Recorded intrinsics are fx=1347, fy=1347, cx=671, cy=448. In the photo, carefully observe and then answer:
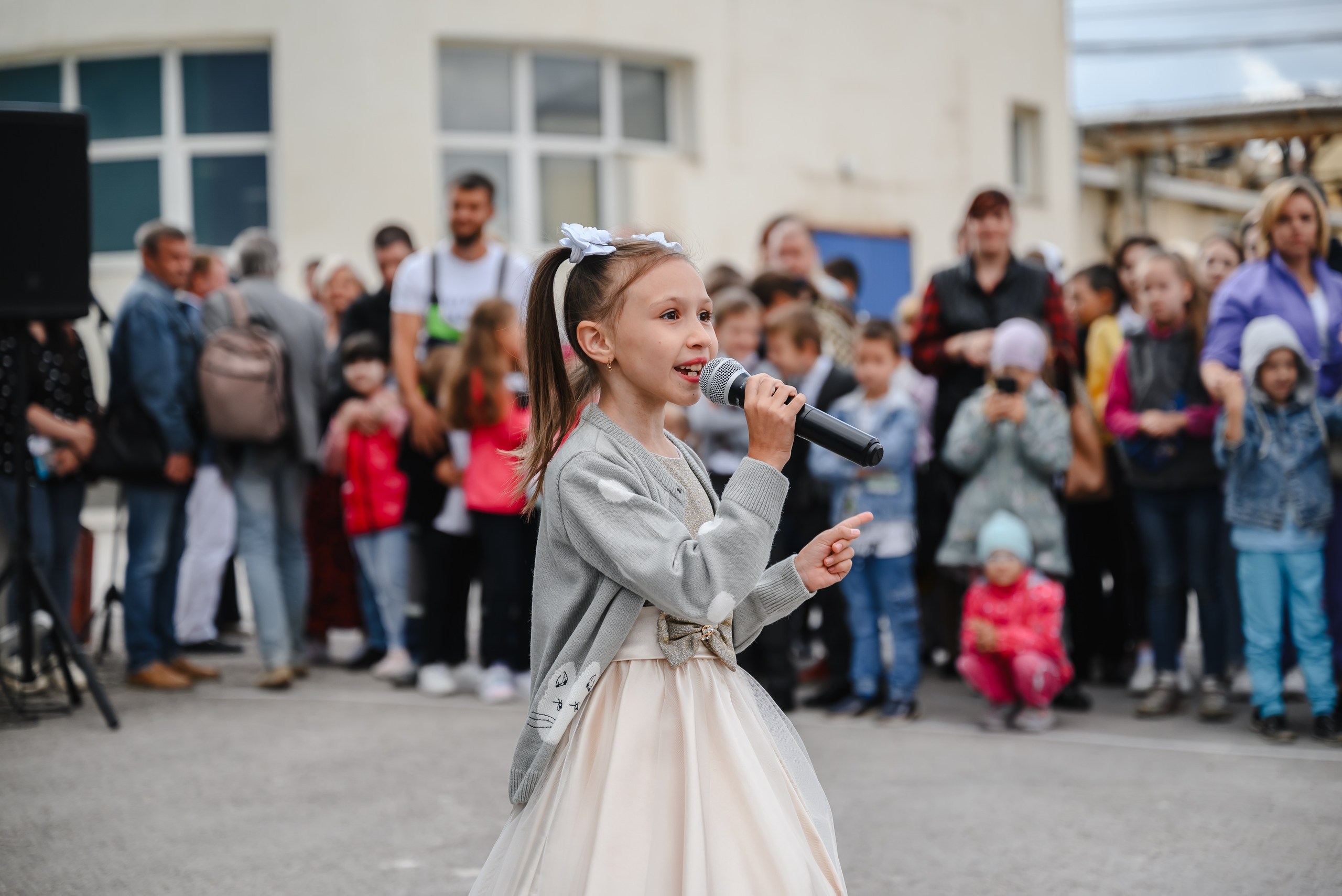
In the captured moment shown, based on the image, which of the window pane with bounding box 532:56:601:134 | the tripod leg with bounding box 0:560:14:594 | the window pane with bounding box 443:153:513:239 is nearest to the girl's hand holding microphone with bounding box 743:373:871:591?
the tripod leg with bounding box 0:560:14:594

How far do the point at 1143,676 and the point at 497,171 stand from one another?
934cm

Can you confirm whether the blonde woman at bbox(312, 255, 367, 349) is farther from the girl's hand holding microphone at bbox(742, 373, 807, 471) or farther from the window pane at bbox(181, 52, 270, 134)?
the girl's hand holding microphone at bbox(742, 373, 807, 471)

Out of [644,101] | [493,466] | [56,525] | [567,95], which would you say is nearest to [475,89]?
[567,95]

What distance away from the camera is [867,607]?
6.03m

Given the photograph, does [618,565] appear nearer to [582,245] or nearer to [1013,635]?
[582,245]

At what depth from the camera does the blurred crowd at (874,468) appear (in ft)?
18.5

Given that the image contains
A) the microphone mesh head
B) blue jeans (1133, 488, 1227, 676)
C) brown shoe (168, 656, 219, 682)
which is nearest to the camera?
the microphone mesh head

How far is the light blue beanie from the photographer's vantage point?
5703mm

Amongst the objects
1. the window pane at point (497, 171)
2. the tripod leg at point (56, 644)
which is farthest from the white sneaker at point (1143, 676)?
the window pane at point (497, 171)

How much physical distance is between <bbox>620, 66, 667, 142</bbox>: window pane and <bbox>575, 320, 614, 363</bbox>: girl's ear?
40.7 feet

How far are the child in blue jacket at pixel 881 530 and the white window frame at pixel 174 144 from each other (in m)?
9.15

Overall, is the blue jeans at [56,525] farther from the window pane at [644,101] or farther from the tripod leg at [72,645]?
the window pane at [644,101]

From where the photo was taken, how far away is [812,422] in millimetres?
2318

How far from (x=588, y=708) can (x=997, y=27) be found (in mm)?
16273
